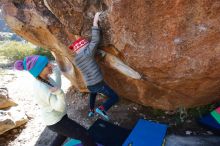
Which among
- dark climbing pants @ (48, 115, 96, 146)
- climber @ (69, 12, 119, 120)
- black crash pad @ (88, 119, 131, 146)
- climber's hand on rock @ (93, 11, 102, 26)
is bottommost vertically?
dark climbing pants @ (48, 115, 96, 146)

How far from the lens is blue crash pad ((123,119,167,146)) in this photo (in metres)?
5.38

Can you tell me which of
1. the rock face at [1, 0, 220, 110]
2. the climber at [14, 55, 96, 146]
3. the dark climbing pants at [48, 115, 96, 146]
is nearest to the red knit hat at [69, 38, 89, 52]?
the rock face at [1, 0, 220, 110]

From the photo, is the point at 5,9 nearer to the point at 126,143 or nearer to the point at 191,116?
the point at 126,143

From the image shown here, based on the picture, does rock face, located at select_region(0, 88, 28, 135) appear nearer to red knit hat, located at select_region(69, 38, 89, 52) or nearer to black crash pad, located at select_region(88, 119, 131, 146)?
black crash pad, located at select_region(88, 119, 131, 146)

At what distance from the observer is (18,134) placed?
7.21 m

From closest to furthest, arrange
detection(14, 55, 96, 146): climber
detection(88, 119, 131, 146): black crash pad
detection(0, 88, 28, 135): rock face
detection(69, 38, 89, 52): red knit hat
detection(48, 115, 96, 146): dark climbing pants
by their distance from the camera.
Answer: detection(14, 55, 96, 146): climber → detection(48, 115, 96, 146): dark climbing pants → detection(69, 38, 89, 52): red knit hat → detection(88, 119, 131, 146): black crash pad → detection(0, 88, 28, 135): rock face

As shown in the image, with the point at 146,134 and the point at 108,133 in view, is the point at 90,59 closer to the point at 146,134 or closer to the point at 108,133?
the point at 108,133

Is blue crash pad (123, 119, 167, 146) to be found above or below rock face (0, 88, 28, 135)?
above

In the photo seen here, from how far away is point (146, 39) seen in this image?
4.74 meters

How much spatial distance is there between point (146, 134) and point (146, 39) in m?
1.81

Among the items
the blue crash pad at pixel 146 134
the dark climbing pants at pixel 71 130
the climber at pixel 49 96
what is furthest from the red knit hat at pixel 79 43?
the blue crash pad at pixel 146 134

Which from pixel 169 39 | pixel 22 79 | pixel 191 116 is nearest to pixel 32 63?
pixel 169 39

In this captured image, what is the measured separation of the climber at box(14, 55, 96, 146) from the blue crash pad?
2.63ft

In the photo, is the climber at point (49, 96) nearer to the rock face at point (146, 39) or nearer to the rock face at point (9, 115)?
the rock face at point (146, 39)
